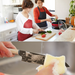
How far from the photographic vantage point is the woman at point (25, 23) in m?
0.44

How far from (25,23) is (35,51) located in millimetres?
142

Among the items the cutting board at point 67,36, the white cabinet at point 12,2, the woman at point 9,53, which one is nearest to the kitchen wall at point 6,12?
the white cabinet at point 12,2

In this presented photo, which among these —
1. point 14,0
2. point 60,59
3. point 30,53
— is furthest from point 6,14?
point 60,59

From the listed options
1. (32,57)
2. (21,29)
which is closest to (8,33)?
(21,29)

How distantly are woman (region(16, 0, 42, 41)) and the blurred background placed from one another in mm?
46

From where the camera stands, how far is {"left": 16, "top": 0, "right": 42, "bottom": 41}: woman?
44cm

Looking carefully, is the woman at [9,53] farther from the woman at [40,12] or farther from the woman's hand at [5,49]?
the woman at [40,12]

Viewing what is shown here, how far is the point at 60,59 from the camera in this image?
0.48 meters

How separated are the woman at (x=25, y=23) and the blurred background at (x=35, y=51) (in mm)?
46

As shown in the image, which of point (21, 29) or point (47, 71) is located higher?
point (21, 29)

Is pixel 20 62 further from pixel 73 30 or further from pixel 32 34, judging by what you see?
pixel 73 30

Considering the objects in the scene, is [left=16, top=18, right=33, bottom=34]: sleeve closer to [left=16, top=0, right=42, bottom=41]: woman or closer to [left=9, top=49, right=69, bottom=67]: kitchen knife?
[left=16, top=0, right=42, bottom=41]: woman

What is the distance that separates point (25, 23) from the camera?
445mm

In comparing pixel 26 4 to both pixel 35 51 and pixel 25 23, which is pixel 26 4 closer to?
pixel 25 23
